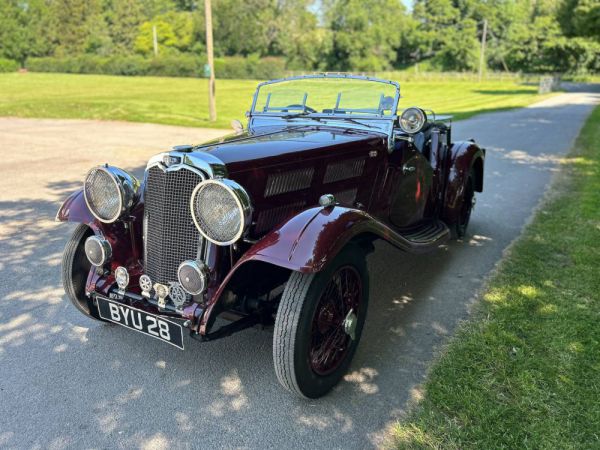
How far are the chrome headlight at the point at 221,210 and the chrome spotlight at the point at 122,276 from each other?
0.70 m

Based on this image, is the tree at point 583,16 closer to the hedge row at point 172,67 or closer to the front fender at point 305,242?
the front fender at point 305,242

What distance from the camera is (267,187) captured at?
320 centimetres

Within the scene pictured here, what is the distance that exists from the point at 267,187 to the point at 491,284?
2490 millimetres

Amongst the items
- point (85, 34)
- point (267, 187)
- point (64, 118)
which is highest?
point (85, 34)

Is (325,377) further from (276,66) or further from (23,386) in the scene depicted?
(276,66)

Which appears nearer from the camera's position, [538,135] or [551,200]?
[551,200]

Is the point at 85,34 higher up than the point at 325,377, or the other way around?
the point at 85,34

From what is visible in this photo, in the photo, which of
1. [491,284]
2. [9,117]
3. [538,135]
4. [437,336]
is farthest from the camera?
[9,117]

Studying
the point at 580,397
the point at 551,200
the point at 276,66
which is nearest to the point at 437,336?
the point at 580,397

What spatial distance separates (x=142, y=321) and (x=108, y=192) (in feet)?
2.96

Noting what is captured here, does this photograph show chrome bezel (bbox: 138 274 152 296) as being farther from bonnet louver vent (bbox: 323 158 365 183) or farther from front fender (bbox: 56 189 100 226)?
bonnet louver vent (bbox: 323 158 365 183)

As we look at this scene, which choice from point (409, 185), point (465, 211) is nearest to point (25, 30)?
point (465, 211)

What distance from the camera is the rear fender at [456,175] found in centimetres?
526

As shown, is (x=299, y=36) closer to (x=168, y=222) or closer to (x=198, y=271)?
(x=168, y=222)
